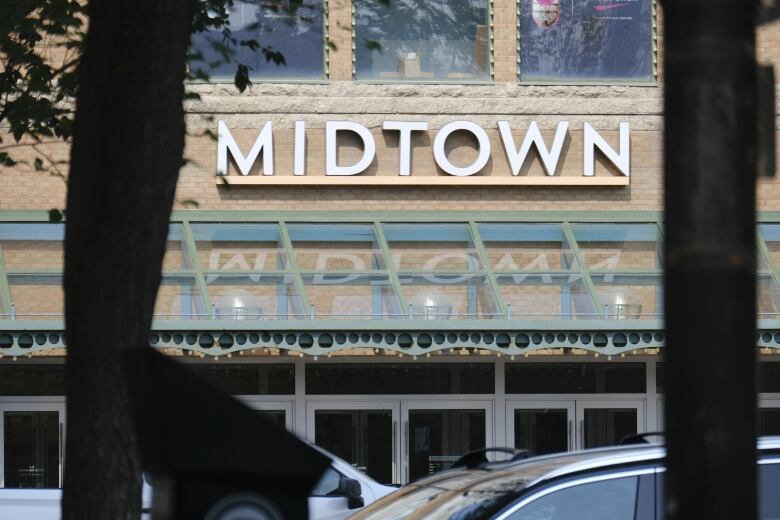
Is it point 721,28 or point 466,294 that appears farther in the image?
point 466,294

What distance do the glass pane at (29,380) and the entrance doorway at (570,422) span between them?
21.7 feet

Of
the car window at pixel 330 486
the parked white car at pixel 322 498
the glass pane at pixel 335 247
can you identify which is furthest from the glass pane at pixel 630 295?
the car window at pixel 330 486

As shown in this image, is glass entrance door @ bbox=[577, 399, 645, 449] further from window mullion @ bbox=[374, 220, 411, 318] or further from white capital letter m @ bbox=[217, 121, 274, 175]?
white capital letter m @ bbox=[217, 121, 274, 175]

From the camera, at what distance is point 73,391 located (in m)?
4.93

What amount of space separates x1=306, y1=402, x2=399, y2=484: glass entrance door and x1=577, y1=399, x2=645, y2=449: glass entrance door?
8.99ft

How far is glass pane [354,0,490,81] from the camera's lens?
2048 centimetres

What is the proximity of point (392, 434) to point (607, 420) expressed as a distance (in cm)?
319

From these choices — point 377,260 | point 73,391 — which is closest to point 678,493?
point 73,391

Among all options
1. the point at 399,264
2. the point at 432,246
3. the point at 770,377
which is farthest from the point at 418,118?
the point at 770,377

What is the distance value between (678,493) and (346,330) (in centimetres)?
1566

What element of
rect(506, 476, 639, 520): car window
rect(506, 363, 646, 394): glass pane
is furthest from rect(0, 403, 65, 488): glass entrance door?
rect(506, 476, 639, 520): car window

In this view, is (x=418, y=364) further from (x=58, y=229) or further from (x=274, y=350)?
(x=58, y=229)

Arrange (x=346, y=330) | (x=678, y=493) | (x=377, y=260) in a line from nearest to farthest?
(x=678, y=493) < (x=346, y=330) < (x=377, y=260)

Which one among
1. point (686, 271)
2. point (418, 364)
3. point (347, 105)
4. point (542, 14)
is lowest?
point (418, 364)
